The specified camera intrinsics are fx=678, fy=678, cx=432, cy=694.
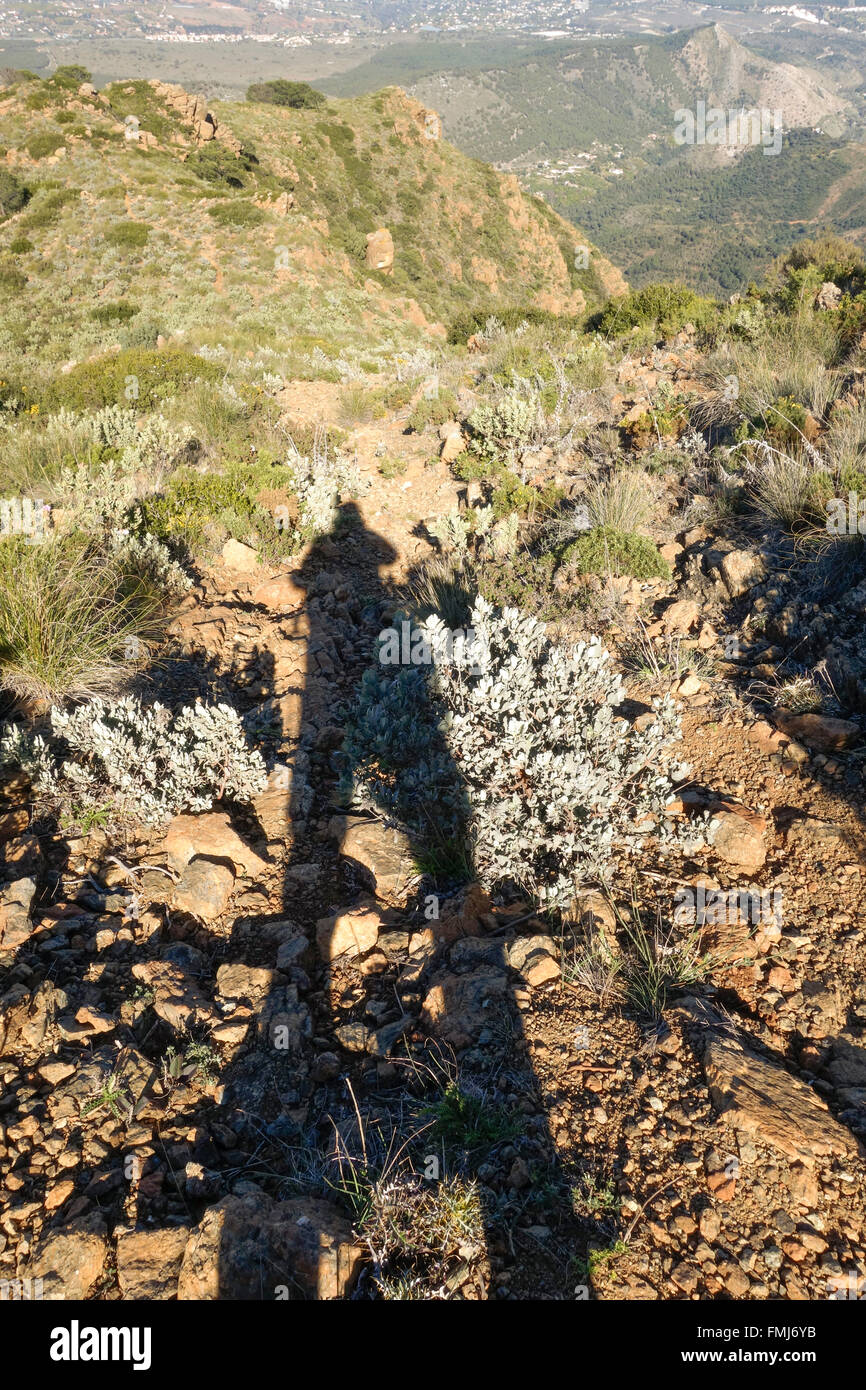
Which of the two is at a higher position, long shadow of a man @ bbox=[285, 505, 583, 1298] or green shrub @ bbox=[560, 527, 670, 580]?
green shrub @ bbox=[560, 527, 670, 580]

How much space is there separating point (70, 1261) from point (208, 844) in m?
1.66

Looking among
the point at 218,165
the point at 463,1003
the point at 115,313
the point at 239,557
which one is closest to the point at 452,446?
the point at 239,557

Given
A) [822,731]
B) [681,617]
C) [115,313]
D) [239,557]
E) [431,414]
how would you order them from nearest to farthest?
[822,731]
[681,617]
[239,557]
[431,414]
[115,313]

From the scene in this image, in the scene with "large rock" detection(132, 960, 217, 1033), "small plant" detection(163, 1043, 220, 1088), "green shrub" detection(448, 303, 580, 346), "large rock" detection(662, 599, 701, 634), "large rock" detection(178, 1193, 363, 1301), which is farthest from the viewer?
"green shrub" detection(448, 303, 580, 346)

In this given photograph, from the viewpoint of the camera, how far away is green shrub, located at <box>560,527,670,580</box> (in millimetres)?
5008

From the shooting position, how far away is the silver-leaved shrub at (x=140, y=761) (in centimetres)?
343

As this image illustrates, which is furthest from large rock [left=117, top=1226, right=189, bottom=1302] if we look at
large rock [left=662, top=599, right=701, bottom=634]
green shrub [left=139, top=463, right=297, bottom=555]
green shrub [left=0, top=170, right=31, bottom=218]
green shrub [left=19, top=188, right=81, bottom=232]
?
green shrub [left=0, top=170, right=31, bottom=218]

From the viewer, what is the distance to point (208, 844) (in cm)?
328

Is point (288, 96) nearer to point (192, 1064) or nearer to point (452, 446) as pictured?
point (452, 446)

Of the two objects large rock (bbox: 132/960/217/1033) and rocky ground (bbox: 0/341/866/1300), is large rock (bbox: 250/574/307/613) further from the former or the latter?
large rock (bbox: 132/960/217/1033)

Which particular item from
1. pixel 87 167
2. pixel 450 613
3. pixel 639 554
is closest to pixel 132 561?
pixel 450 613

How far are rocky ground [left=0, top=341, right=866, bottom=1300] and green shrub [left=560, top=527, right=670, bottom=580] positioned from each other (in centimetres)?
126

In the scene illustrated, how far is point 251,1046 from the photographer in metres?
2.53
